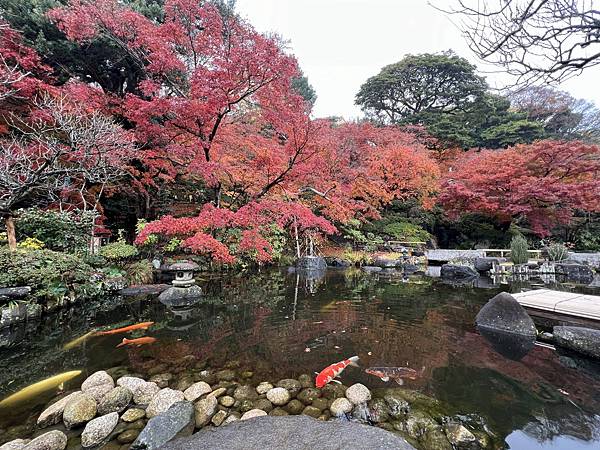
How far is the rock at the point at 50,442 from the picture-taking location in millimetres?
1888

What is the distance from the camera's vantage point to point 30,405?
2531mm

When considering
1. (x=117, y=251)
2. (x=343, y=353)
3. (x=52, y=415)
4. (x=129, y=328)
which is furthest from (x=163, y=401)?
(x=117, y=251)

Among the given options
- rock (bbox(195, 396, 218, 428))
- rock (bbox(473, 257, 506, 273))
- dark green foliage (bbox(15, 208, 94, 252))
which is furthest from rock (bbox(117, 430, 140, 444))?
rock (bbox(473, 257, 506, 273))

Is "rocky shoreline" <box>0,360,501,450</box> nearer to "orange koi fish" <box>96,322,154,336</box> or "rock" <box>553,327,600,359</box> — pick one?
"orange koi fish" <box>96,322,154,336</box>

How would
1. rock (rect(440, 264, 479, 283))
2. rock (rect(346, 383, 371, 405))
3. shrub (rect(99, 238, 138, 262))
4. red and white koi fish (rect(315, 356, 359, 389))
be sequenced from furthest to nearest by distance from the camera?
1. rock (rect(440, 264, 479, 283))
2. shrub (rect(99, 238, 138, 262))
3. red and white koi fish (rect(315, 356, 359, 389))
4. rock (rect(346, 383, 371, 405))

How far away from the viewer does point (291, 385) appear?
283 centimetres

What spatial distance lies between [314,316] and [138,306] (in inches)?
146

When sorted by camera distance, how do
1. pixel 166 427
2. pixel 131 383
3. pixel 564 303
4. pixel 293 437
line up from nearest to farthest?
pixel 293 437 → pixel 166 427 → pixel 131 383 → pixel 564 303

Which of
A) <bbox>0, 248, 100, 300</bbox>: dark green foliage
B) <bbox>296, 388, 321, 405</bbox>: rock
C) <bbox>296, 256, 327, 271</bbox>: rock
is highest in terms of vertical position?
<bbox>0, 248, 100, 300</bbox>: dark green foliage

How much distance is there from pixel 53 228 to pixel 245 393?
6.74 m

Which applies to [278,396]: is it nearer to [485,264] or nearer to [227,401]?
[227,401]

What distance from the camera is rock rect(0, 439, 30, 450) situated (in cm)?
188

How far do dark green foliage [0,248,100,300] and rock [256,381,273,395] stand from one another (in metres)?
4.86

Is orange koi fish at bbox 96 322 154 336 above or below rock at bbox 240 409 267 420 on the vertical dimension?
above
